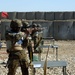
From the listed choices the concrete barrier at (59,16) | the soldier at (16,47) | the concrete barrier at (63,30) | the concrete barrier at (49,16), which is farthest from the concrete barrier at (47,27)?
the soldier at (16,47)

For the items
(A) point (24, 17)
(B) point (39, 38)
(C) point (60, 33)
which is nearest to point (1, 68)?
(B) point (39, 38)

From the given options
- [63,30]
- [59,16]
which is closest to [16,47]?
[63,30]

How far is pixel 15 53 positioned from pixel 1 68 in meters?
5.23

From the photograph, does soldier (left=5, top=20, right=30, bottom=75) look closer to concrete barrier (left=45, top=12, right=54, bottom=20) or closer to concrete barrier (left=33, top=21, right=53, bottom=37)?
concrete barrier (left=33, top=21, right=53, bottom=37)

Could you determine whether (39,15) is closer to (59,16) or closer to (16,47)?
(59,16)

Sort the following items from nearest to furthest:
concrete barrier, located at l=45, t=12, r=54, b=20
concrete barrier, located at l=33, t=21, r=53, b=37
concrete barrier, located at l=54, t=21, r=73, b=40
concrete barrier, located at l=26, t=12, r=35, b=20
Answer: concrete barrier, located at l=54, t=21, r=73, b=40 → concrete barrier, located at l=33, t=21, r=53, b=37 → concrete barrier, located at l=26, t=12, r=35, b=20 → concrete barrier, located at l=45, t=12, r=54, b=20

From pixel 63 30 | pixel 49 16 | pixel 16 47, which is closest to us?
pixel 16 47

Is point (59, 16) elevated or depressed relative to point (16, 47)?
depressed

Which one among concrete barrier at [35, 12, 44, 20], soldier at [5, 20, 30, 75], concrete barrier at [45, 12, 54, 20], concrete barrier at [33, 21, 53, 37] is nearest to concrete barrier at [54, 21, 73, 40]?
concrete barrier at [33, 21, 53, 37]

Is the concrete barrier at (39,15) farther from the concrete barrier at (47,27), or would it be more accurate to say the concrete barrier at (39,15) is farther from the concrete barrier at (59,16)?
the concrete barrier at (47,27)

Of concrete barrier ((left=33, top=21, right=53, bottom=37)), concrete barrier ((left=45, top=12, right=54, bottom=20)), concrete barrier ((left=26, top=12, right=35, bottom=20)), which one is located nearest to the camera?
concrete barrier ((left=33, top=21, right=53, bottom=37))

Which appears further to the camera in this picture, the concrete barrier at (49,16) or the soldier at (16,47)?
the concrete barrier at (49,16)

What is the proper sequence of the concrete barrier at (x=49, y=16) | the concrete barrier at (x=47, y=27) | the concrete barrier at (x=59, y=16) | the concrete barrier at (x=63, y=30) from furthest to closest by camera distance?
the concrete barrier at (x=59, y=16)
the concrete barrier at (x=49, y=16)
the concrete barrier at (x=47, y=27)
the concrete barrier at (x=63, y=30)

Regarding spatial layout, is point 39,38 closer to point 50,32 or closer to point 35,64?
point 35,64
